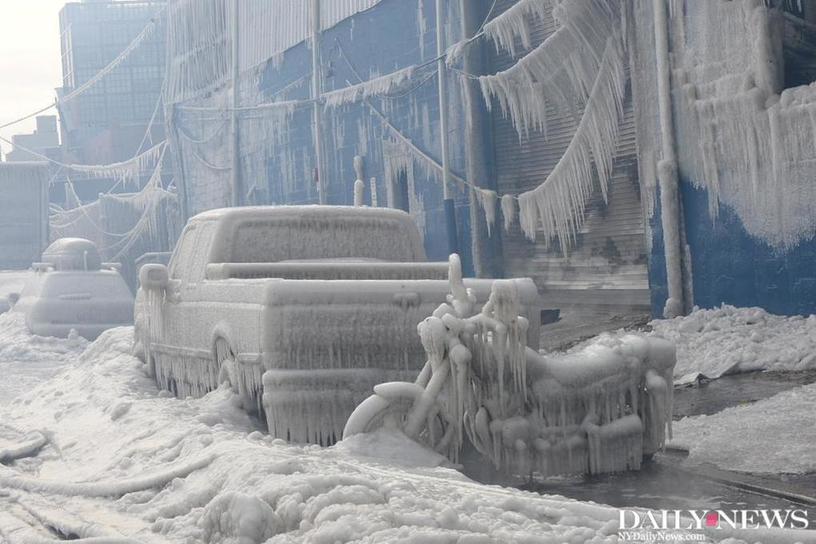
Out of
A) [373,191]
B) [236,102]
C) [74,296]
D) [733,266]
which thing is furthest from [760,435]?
[236,102]

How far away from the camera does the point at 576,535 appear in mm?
4648

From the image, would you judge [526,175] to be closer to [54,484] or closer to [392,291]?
[392,291]

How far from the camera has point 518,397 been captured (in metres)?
7.16

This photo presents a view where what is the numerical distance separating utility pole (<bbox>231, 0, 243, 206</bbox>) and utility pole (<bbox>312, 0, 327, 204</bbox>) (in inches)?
195

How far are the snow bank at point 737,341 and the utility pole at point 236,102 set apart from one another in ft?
61.6

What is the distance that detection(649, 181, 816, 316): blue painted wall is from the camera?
1250 cm

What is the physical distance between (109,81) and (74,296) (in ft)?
147

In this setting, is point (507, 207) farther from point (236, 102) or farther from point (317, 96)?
point (236, 102)

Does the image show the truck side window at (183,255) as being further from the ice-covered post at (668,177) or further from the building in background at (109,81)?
the building in background at (109,81)

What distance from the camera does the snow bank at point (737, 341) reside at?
441 inches

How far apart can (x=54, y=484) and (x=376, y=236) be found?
3825 millimetres

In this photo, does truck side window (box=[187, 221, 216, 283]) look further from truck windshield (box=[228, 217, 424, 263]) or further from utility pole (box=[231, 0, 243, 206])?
utility pole (box=[231, 0, 243, 206])

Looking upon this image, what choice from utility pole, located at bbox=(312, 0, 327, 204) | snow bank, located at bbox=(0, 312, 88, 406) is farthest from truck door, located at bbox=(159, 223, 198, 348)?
utility pole, located at bbox=(312, 0, 327, 204)

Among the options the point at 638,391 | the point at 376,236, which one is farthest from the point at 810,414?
the point at 376,236
